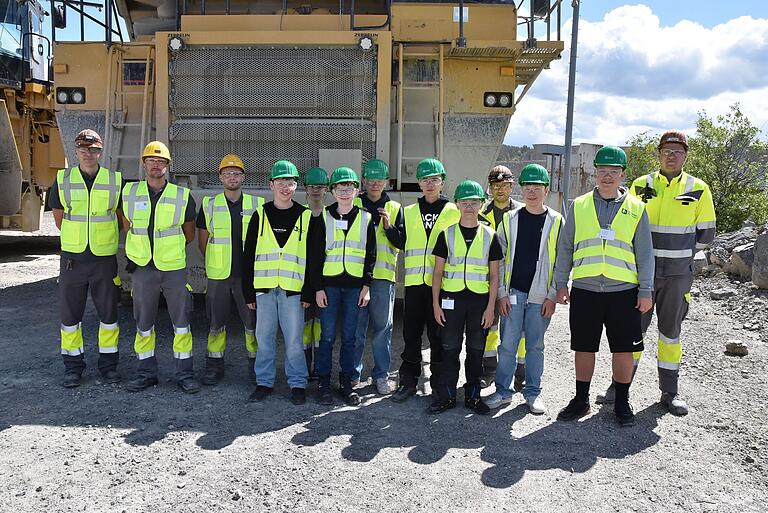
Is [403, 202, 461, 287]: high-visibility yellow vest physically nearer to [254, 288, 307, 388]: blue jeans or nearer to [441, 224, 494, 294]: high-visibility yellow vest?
[441, 224, 494, 294]: high-visibility yellow vest

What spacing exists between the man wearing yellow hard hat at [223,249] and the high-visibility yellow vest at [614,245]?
7.76 ft

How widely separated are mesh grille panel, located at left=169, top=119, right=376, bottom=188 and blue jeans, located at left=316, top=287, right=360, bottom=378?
1740 mm

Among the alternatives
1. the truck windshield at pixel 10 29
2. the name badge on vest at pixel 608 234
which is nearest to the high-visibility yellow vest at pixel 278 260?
the name badge on vest at pixel 608 234

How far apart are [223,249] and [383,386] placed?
156 centimetres

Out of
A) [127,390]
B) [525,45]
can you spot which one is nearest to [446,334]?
[127,390]

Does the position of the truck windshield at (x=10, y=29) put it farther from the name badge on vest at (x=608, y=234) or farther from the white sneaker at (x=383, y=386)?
the name badge on vest at (x=608, y=234)

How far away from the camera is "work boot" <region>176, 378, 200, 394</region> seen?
4.78m

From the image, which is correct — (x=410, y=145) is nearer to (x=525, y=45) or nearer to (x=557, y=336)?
(x=525, y=45)

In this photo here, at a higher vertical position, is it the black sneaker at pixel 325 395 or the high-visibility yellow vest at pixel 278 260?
the high-visibility yellow vest at pixel 278 260

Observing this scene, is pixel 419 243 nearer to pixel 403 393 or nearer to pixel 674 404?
pixel 403 393

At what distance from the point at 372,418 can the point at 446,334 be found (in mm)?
749

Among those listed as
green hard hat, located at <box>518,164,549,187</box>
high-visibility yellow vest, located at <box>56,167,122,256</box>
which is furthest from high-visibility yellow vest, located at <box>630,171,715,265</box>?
high-visibility yellow vest, located at <box>56,167,122,256</box>

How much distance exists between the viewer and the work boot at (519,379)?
5.07 meters

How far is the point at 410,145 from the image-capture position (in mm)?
6207
